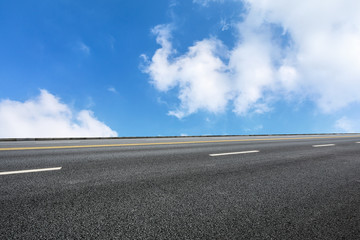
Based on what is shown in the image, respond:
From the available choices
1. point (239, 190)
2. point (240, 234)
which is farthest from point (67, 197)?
point (239, 190)

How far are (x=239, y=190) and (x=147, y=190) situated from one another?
1.66m

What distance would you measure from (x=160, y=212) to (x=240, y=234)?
1042 mm

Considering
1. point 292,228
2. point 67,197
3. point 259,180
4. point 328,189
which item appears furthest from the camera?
point 259,180

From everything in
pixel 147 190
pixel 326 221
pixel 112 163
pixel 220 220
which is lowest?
pixel 326 221

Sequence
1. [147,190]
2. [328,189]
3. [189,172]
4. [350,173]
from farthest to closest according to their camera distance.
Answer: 1. [350,173]
2. [189,172]
3. [328,189]
4. [147,190]

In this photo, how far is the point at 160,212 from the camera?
8.35ft

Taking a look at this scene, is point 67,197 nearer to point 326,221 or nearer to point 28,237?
point 28,237

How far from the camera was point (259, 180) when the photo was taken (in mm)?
4023

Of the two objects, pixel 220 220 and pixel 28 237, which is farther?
pixel 220 220

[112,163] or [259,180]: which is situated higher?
[112,163]

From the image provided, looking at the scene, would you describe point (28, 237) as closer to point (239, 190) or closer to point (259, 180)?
point (239, 190)

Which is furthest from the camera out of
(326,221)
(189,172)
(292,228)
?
(189,172)

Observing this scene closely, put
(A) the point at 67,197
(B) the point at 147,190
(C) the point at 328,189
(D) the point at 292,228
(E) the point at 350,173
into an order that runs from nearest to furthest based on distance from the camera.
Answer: (D) the point at 292,228
(A) the point at 67,197
(B) the point at 147,190
(C) the point at 328,189
(E) the point at 350,173

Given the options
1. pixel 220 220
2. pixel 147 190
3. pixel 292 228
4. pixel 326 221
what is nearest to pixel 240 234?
pixel 220 220
